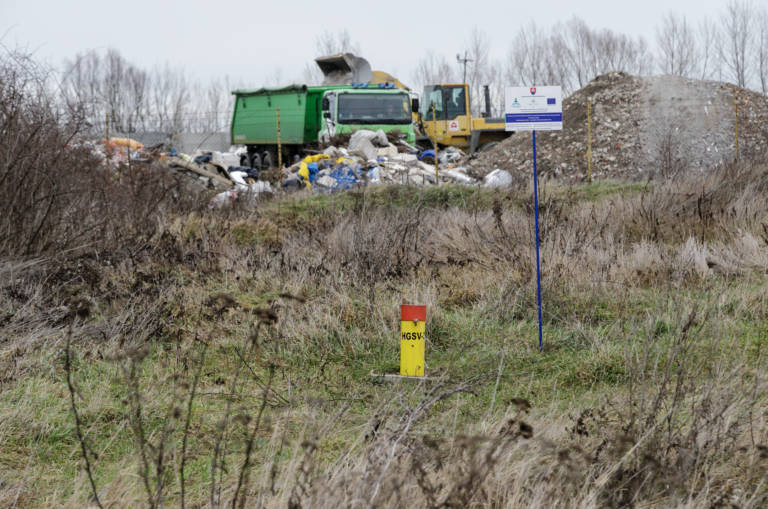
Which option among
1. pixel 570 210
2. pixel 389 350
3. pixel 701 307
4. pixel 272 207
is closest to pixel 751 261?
pixel 701 307

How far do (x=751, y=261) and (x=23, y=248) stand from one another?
254 inches

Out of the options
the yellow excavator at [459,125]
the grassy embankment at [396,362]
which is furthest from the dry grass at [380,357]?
the yellow excavator at [459,125]

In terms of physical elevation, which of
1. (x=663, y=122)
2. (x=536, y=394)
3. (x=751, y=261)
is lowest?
(x=536, y=394)

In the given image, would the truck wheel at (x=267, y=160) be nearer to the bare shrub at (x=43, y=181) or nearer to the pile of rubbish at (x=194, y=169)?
the pile of rubbish at (x=194, y=169)

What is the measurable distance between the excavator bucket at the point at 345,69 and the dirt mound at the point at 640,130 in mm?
4510

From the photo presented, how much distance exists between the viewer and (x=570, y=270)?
610 cm

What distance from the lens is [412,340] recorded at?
4.26m

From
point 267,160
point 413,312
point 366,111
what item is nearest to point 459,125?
point 366,111

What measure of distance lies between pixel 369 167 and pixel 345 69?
632 cm

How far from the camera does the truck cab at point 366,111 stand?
17219mm

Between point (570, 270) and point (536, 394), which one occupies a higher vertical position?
point (570, 270)

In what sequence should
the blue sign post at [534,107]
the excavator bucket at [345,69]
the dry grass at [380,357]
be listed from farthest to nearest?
the excavator bucket at [345,69] → the blue sign post at [534,107] → the dry grass at [380,357]

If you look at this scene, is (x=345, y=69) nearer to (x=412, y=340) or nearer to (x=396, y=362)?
(x=396, y=362)

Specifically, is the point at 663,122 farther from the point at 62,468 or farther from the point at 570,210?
the point at 62,468
